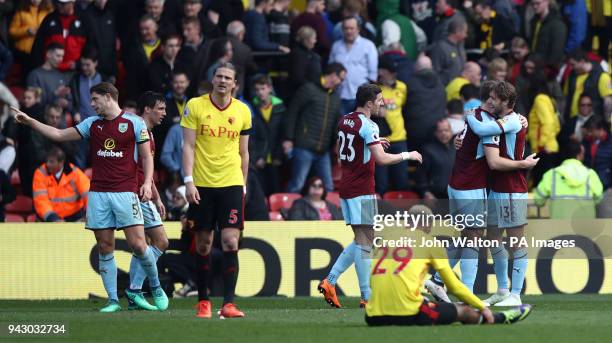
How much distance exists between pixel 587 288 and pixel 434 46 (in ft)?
18.1

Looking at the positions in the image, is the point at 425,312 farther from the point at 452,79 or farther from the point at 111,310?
the point at 452,79

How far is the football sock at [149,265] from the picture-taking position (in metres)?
14.9

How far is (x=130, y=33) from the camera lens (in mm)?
21938

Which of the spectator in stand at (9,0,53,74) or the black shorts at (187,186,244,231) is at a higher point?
the spectator in stand at (9,0,53,74)

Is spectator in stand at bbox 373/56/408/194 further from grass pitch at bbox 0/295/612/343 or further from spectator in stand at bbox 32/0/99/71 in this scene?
grass pitch at bbox 0/295/612/343

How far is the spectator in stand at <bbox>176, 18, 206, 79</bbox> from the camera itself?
69.4ft

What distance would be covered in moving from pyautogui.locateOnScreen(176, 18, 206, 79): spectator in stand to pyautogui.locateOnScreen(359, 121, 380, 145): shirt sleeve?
22.0 feet

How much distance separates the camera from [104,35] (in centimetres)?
2167

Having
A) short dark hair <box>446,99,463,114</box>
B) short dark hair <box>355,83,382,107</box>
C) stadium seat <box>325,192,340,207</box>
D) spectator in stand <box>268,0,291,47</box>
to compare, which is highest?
spectator in stand <box>268,0,291,47</box>

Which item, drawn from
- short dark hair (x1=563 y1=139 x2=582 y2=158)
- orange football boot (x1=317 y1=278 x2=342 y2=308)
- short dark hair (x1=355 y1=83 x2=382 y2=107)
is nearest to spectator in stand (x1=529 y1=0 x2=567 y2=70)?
short dark hair (x1=563 y1=139 x2=582 y2=158)

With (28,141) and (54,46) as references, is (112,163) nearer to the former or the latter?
(28,141)

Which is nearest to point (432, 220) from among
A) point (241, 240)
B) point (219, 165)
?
point (241, 240)

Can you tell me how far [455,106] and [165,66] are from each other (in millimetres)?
4429

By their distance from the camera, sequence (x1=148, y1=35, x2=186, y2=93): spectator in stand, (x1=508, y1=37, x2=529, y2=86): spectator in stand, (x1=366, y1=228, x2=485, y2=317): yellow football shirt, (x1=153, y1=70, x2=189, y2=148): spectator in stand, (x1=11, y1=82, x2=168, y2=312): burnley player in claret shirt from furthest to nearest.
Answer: (x1=508, y1=37, x2=529, y2=86): spectator in stand → (x1=148, y1=35, x2=186, y2=93): spectator in stand → (x1=153, y1=70, x2=189, y2=148): spectator in stand → (x1=11, y1=82, x2=168, y2=312): burnley player in claret shirt → (x1=366, y1=228, x2=485, y2=317): yellow football shirt
